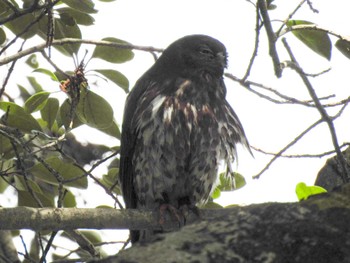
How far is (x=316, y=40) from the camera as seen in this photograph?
13.9 ft

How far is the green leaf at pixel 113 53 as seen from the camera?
464cm

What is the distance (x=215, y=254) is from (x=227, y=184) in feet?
11.1

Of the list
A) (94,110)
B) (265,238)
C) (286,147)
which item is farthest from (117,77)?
(265,238)

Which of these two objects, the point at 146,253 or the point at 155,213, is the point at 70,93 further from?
the point at 146,253

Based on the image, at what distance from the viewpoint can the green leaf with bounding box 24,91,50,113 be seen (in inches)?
170

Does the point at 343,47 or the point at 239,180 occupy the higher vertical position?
the point at 343,47

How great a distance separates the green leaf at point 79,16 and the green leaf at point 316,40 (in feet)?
4.46

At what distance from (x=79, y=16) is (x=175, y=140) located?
1.05 meters

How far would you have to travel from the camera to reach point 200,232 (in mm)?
1860

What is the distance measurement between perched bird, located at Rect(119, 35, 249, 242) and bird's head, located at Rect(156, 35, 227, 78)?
0.07 m

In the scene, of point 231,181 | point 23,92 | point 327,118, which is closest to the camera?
point 327,118

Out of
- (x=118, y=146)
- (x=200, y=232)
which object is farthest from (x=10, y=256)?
(x=200, y=232)

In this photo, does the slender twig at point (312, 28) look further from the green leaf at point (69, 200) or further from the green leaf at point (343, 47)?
the green leaf at point (69, 200)

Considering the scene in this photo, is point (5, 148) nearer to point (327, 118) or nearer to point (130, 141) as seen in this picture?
point (130, 141)
